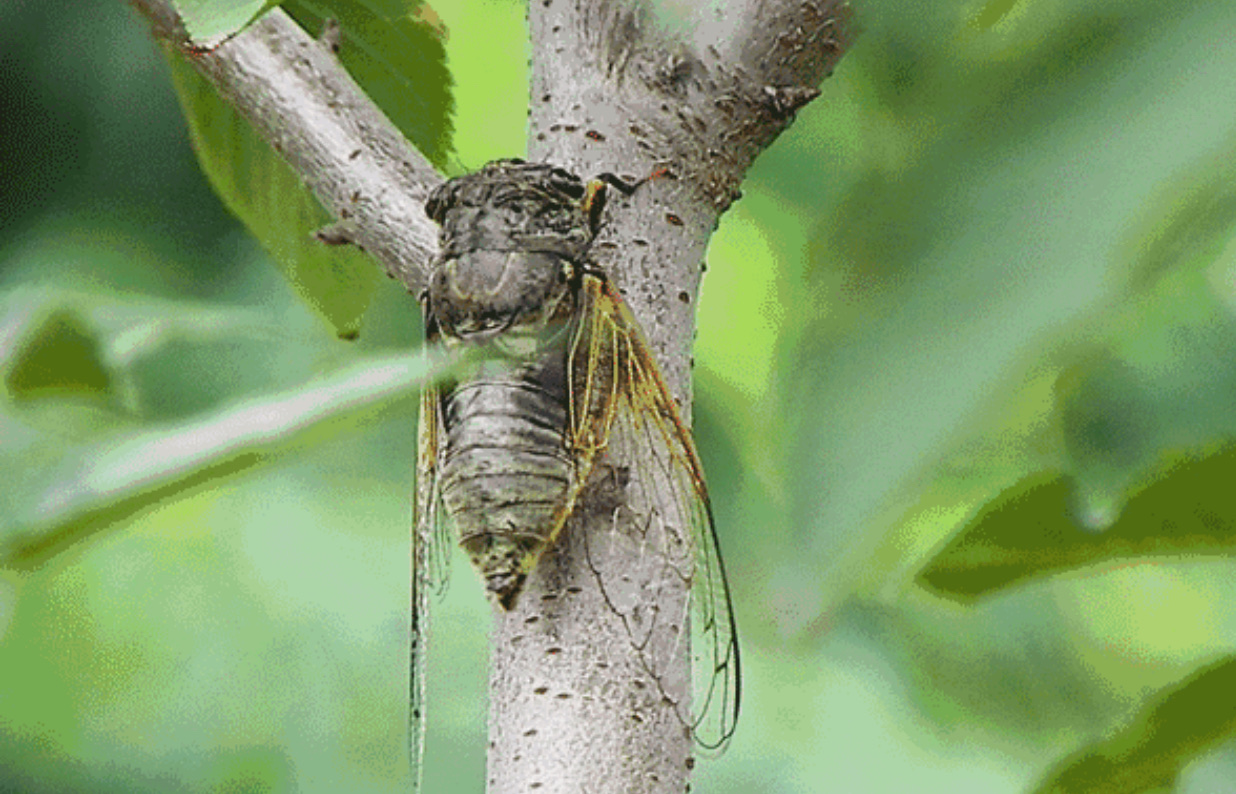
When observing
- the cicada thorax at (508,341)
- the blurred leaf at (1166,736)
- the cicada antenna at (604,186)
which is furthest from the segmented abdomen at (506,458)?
the blurred leaf at (1166,736)

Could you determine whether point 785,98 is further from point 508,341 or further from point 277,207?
point 277,207

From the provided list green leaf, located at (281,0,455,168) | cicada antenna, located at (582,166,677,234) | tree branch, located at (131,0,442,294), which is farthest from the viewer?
green leaf, located at (281,0,455,168)

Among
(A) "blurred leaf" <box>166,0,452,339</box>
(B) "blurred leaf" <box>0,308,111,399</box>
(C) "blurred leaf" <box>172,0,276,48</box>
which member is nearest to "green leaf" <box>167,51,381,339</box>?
(A) "blurred leaf" <box>166,0,452,339</box>

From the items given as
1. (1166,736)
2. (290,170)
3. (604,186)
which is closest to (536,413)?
(604,186)

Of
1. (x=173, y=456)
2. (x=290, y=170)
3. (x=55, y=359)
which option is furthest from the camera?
(x=290, y=170)

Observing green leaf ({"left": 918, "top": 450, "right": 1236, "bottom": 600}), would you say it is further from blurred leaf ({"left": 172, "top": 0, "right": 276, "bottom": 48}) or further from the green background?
blurred leaf ({"left": 172, "top": 0, "right": 276, "bottom": 48})

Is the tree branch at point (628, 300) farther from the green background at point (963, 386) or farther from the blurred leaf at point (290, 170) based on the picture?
the blurred leaf at point (290, 170)

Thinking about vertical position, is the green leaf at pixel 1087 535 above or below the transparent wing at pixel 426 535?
below
